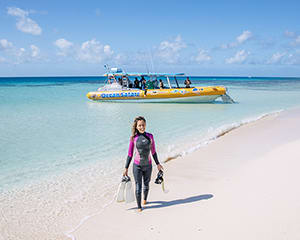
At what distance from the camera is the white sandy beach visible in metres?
3.25

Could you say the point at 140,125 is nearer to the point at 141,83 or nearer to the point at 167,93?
the point at 167,93

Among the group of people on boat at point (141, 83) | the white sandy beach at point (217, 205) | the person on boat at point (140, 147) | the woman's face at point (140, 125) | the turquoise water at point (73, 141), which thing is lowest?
the turquoise water at point (73, 141)

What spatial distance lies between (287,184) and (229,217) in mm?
1425

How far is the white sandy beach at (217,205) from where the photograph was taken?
3.25 m

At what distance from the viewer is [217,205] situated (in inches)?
152

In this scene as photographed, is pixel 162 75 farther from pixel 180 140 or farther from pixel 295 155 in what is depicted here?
pixel 295 155

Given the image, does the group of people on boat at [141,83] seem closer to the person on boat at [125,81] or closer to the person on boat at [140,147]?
the person on boat at [125,81]

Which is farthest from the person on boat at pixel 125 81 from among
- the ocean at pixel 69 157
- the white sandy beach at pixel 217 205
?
the white sandy beach at pixel 217 205

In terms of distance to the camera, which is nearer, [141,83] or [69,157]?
[69,157]

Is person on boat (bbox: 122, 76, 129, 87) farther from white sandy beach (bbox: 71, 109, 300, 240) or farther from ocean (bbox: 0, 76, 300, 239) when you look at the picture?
white sandy beach (bbox: 71, 109, 300, 240)

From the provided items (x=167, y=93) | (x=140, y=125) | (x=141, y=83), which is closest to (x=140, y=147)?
(x=140, y=125)

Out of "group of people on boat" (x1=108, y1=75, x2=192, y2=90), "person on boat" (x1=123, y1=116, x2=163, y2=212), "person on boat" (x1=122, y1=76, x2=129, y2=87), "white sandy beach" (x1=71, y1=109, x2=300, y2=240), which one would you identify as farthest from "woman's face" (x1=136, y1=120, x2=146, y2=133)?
"person on boat" (x1=122, y1=76, x2=129, y2=87)

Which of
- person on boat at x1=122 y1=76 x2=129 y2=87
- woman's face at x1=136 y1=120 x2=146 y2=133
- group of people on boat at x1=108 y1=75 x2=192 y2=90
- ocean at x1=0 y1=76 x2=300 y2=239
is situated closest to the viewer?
woman's face at x1=136 y1=120 x2=146 y2=133

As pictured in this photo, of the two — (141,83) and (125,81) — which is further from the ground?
(125,81)
